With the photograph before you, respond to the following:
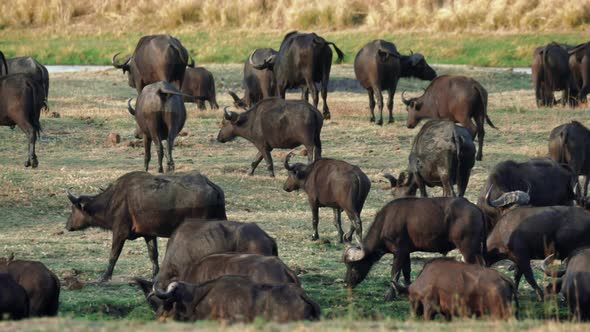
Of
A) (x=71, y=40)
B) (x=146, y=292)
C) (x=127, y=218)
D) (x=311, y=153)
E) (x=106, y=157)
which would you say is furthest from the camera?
(x=71, y=40)

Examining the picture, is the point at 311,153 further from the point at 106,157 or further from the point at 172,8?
the point at 172,8

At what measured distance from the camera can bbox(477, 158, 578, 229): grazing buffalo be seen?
45.3ft

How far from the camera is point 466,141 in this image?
49.6ft

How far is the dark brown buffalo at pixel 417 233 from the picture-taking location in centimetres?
1130

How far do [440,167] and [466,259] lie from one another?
3938mm

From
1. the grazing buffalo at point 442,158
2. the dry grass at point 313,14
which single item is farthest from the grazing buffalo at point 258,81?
the dry grass at point 313,14

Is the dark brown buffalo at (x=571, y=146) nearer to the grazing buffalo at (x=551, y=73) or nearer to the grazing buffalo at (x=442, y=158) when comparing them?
the grazing buffalo at (x=442, y=158)

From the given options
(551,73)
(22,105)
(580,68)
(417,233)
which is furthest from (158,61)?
(417,233)

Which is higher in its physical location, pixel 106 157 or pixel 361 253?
pixel 361 253

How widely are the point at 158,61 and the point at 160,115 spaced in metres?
5.46

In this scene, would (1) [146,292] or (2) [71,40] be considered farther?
(2) [71,40]

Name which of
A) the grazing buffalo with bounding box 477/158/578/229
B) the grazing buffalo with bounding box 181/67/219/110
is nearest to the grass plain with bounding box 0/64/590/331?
the grazing buffalo with bounding box 181/67/219/110

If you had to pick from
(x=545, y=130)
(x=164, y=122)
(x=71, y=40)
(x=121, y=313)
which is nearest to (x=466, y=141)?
(x=164, y=122)

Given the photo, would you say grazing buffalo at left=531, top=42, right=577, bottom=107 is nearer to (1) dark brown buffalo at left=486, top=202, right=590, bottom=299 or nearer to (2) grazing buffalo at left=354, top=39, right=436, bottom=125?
(2) grazing buffalo at left=354, top=39, right=436, bottom=125
